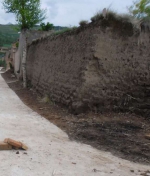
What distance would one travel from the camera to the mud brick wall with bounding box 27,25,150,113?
7.84m

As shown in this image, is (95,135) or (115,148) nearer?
(115,148)

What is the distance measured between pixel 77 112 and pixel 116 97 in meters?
1.17

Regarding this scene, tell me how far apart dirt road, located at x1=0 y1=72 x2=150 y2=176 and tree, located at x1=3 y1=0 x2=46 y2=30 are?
9.77m

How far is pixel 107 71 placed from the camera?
794cm

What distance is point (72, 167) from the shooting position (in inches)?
169

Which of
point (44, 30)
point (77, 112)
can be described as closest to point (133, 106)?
point (77, 112)

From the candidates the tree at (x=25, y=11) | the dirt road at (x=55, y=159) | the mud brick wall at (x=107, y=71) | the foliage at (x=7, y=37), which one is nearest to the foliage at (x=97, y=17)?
the mud brick wall at (x=107, y=71)

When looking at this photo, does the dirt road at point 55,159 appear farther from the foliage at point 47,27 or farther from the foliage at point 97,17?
the foliage at point 47,27

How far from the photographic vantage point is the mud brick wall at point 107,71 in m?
7.84

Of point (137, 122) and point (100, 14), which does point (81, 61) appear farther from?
point (137, 122)

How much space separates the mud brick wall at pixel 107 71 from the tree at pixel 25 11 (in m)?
7.10

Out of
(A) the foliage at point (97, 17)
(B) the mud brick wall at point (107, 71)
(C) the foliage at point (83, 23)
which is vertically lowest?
(B) the mud brick wall at point (107, 71)

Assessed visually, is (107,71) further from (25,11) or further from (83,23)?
(25,11)

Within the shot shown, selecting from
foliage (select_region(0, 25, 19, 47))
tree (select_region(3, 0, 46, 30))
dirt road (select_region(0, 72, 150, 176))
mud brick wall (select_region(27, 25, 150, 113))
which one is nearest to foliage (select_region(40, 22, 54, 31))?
tree (select_region(3, 0, 46, 30))
